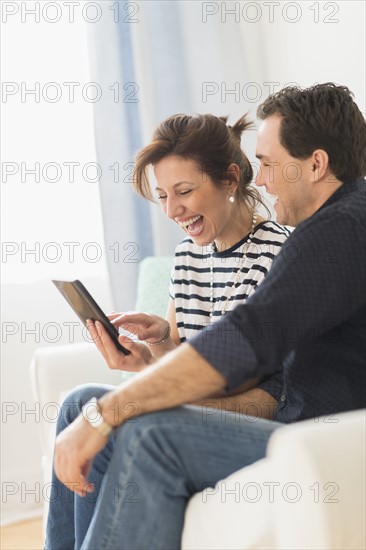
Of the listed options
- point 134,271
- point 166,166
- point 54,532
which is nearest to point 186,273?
point 166,166

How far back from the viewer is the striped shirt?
6.04 ft

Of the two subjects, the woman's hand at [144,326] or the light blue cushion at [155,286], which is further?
the light blue cushion at [155,286]

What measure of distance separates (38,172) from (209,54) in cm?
74

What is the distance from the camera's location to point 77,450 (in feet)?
4.51

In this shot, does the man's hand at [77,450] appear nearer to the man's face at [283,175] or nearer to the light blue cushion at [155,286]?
the man's face at [283,175]

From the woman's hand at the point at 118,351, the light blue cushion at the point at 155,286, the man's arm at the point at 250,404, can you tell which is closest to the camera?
the man's arm at the point at 250,404

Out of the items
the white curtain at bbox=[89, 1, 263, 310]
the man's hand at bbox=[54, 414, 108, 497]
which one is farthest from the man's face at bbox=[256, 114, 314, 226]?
the white curtain at bbox=[89, 1, 263, 310]

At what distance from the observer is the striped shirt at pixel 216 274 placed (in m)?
1.84

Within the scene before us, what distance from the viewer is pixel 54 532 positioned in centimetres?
174

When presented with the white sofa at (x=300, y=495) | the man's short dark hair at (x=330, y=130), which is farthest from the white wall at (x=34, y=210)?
the white sofa at (x=300, y=495)

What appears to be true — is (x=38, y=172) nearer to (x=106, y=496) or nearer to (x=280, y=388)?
(x=280, y=388)

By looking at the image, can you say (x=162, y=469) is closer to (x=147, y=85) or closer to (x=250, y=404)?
(x=250, y=404)

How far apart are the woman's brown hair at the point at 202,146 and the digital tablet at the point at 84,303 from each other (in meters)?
0.35

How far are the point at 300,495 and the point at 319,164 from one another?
0.65 m
